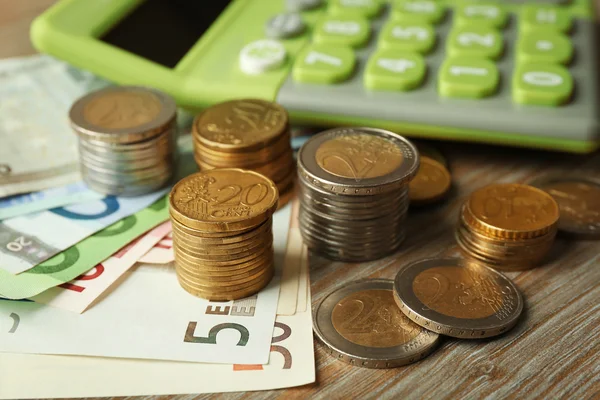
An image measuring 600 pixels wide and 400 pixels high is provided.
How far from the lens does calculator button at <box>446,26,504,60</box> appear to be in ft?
2.67

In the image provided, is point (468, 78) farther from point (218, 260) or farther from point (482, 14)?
point (218, 260)

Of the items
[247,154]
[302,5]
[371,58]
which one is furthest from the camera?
[302,5]

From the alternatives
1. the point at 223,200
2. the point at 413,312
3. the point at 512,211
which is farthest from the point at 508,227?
the point at 223,200

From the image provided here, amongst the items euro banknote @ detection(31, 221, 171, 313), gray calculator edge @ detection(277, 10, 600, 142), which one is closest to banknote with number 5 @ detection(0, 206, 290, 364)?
euro banknote @ detection(31, 221, 171, 313)

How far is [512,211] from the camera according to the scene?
0.66 metres

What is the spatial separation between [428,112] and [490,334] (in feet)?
0.86

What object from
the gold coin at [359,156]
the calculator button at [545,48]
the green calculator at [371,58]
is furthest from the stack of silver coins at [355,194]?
the calculator button at [545,48]

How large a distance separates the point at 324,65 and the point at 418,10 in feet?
0.58

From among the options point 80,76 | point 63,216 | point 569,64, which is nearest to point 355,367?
point 63,216

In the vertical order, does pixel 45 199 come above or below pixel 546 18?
below

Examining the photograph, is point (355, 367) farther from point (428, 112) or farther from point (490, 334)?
point (428, 112)

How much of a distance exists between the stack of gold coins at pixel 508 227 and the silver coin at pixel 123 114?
0.31m

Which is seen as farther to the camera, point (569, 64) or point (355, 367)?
point (569, 64)

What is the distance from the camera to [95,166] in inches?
29.0
